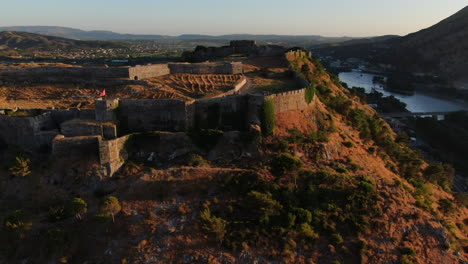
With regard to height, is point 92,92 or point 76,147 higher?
point 92,92

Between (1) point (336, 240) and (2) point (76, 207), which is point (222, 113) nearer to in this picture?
(2) point (76, 207)

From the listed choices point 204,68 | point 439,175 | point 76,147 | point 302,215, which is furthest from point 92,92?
point 439,175

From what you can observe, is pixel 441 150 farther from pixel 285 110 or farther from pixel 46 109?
pixel 46 109

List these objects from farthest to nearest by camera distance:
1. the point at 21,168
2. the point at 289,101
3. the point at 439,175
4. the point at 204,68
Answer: the point at 204,68, the point at 439,175, the point at 289,101, the point at 21,168

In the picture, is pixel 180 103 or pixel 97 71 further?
pixel 97 71

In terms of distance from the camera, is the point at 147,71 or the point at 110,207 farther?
the point at 147,71

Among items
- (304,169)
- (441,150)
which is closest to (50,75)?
(304,169)

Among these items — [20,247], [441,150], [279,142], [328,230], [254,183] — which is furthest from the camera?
[441,150]

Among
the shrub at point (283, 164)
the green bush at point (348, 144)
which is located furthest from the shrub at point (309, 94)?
the shrub at point (283, 164)

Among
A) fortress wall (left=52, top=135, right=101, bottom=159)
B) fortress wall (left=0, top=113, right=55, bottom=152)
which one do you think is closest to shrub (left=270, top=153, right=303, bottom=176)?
fortress wall (left=52, top=135, right=101, bottom=159)
